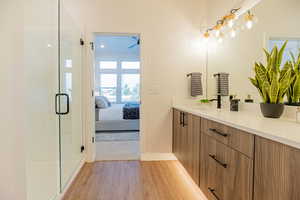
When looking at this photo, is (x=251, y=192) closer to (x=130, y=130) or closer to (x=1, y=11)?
(x=1, y=11)

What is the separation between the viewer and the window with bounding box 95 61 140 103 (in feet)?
25.0

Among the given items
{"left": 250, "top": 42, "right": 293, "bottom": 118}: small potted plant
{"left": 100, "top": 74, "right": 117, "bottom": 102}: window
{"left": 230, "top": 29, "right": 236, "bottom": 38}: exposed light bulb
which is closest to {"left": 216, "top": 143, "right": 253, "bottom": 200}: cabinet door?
{"left": 250, "top": 42, "right": 293, "bottom": 118}: small potted plant

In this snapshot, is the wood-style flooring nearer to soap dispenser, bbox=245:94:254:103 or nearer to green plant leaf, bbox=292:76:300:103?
soap dispenser, bbox=245:94:254:103

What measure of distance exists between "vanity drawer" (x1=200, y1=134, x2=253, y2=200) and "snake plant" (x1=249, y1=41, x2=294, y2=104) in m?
0.61

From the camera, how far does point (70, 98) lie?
224 cm

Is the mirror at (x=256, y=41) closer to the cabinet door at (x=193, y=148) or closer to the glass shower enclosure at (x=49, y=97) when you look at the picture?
the cabinet door at (x=193, y=148)

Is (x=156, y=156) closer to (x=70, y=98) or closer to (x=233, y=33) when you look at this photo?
(x=70, y=98)

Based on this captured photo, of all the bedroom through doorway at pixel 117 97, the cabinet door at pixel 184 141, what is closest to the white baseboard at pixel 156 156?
the bedroom through doorway at pixel 117 97

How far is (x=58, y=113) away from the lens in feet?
5.98

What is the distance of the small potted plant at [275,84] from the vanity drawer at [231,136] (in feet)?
1.62

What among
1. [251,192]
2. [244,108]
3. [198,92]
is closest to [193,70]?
[198,92]

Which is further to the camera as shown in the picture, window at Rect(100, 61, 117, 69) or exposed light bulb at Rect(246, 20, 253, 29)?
window at Rect(100, 61, 117, 69)

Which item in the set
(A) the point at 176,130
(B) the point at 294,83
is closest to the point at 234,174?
(B) the point at 294,83

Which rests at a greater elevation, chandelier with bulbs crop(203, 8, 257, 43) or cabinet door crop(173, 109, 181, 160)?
chandelier with bulbs crop(203, 8, 257, 43)
